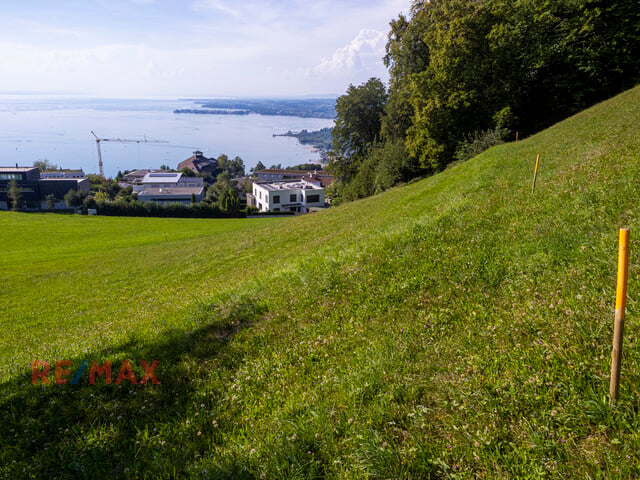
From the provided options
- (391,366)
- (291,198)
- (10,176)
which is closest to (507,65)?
(391,366)

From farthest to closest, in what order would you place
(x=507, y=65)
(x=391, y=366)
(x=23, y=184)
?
(x=23, y=184)
(x=507, y=65)
(x=391, y=366)

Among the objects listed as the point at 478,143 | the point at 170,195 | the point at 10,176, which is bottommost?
the point at 170,195

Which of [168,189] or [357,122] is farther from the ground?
[357,122]

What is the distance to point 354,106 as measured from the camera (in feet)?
174

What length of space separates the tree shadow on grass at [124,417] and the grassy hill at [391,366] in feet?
0.09

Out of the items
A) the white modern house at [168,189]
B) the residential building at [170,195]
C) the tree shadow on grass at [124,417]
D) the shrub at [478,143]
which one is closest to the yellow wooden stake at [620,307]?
the tree shadow on grass at [124,417]

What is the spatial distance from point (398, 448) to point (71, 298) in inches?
703

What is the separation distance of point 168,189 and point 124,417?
5008 inches

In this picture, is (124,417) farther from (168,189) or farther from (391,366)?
(168,189)

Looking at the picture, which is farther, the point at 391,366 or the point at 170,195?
the point at 170,195

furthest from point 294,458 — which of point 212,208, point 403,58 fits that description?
point 212,208

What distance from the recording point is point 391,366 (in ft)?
Answer: 16.3

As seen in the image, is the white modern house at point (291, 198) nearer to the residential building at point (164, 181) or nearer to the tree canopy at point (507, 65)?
the residential building at point (164, 181)

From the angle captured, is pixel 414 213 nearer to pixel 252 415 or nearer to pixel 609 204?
pixel 609 204
